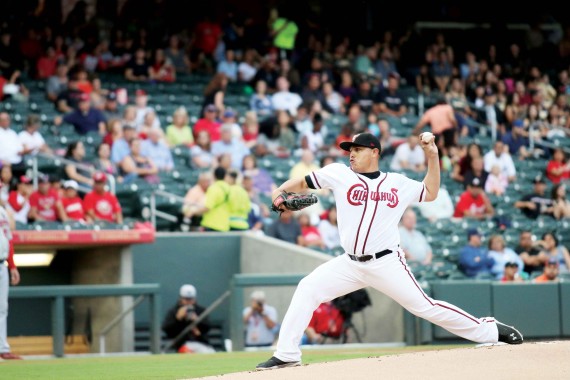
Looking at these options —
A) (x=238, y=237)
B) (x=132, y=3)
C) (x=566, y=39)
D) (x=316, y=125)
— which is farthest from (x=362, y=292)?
(x=566, y=39)

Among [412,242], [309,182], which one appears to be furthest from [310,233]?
[309,182]

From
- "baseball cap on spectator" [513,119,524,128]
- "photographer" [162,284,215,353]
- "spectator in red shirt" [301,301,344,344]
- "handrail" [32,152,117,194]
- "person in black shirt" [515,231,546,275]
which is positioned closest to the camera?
"spectator in red shirt" [301,301,344,344]

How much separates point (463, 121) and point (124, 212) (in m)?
6.81

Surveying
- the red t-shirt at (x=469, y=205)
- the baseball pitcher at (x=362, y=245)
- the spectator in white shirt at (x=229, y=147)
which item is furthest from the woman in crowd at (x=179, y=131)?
the baseball pitcher at (x=362, y=245)

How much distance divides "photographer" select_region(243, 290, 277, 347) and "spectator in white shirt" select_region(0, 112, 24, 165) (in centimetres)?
369

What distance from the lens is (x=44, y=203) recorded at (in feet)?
49.0

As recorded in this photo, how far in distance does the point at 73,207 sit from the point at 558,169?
26.8 feet

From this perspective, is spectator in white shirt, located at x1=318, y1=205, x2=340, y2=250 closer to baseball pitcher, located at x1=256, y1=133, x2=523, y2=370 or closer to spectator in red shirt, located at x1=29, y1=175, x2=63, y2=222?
spectator in red shirt, located at x1=29, y1=175, x2=63, y2=222

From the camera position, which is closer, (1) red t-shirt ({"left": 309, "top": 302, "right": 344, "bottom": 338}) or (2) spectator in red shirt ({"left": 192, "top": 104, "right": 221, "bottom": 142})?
(1) red t-shirt ({"left": 309, "top": 302, "right": 344, "bottom": 338})

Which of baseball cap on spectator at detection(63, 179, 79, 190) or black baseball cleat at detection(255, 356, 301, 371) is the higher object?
baseball cap on spectator at detection(63, 179, 79, 190)

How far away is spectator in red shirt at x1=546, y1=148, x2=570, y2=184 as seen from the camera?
775 inches

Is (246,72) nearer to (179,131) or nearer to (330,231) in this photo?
(179,131)

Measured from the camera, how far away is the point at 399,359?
889 centimetres

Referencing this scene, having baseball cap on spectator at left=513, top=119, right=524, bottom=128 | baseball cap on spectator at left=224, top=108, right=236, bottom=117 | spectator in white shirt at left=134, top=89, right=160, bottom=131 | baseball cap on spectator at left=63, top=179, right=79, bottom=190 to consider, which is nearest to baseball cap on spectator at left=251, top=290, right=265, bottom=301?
baseball cap on spectator at left=63, top=179, right=79, bottom=190
